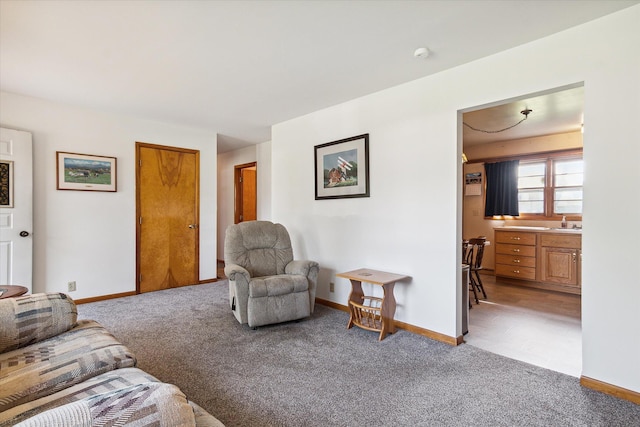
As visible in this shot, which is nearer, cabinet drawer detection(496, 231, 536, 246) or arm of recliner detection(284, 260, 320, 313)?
arm of recliner detection(284, 260, 320, 313)

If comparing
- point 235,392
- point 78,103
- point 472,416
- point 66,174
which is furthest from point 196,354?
point 78,103

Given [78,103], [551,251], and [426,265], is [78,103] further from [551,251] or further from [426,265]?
[551,251]

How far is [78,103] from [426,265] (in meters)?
4.31

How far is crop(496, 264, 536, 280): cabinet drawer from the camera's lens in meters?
4.73

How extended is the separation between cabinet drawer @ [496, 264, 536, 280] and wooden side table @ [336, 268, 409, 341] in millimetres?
2969

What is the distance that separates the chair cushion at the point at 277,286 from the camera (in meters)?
2.94

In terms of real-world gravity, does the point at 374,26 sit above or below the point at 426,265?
above

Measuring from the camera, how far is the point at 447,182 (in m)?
2.73

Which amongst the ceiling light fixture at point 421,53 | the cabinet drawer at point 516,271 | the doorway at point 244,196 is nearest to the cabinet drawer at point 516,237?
the cabinet drawer at point 516,271

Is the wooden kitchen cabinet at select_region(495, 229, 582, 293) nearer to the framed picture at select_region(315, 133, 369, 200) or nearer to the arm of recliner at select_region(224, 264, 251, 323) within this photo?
the framed picture at select_region(315, 133, 369, 200)

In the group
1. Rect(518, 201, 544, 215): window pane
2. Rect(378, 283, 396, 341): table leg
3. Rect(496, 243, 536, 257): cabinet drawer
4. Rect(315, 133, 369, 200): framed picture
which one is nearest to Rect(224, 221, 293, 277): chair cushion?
Rect(315, 133, 369, 200): framed picture

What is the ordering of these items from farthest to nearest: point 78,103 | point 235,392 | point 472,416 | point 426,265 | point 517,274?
1. point 517,274
2. point 78,103
3. point 426,265
4. point 235,392
5. point 472,416

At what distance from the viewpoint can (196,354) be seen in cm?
246

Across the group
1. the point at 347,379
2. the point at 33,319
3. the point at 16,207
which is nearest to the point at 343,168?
the point at 347,379
